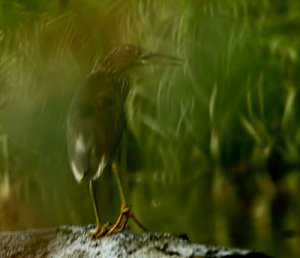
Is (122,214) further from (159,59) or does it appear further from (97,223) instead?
(159,59)

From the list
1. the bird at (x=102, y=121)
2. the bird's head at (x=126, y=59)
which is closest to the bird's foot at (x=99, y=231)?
the bird at (x=102, y=121)

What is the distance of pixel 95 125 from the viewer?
0.86 metres

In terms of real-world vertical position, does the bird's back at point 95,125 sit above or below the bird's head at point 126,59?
below

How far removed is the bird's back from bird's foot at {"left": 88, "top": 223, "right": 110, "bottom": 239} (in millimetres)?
53

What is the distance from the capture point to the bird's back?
0.86 metres

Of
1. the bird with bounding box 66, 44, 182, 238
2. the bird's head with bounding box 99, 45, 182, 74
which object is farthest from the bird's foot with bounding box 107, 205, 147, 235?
the bird's head with bounding box 99, 45, 182, 74

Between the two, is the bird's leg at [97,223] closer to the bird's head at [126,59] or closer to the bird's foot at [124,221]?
the bird's foot at [124,221]

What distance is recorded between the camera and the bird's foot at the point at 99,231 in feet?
2.83

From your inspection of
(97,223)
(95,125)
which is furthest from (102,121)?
(97,223)

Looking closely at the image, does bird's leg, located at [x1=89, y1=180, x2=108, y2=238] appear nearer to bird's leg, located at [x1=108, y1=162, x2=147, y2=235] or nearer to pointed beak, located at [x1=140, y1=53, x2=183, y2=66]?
bird's leg, located at [x1=108, y1=162, x2=147, y2=235]

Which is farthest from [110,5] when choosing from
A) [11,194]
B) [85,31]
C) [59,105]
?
[11,194]

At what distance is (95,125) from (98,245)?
0.12 metres

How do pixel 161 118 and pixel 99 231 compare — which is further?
pixel 161 118

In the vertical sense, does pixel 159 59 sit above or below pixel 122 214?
above
